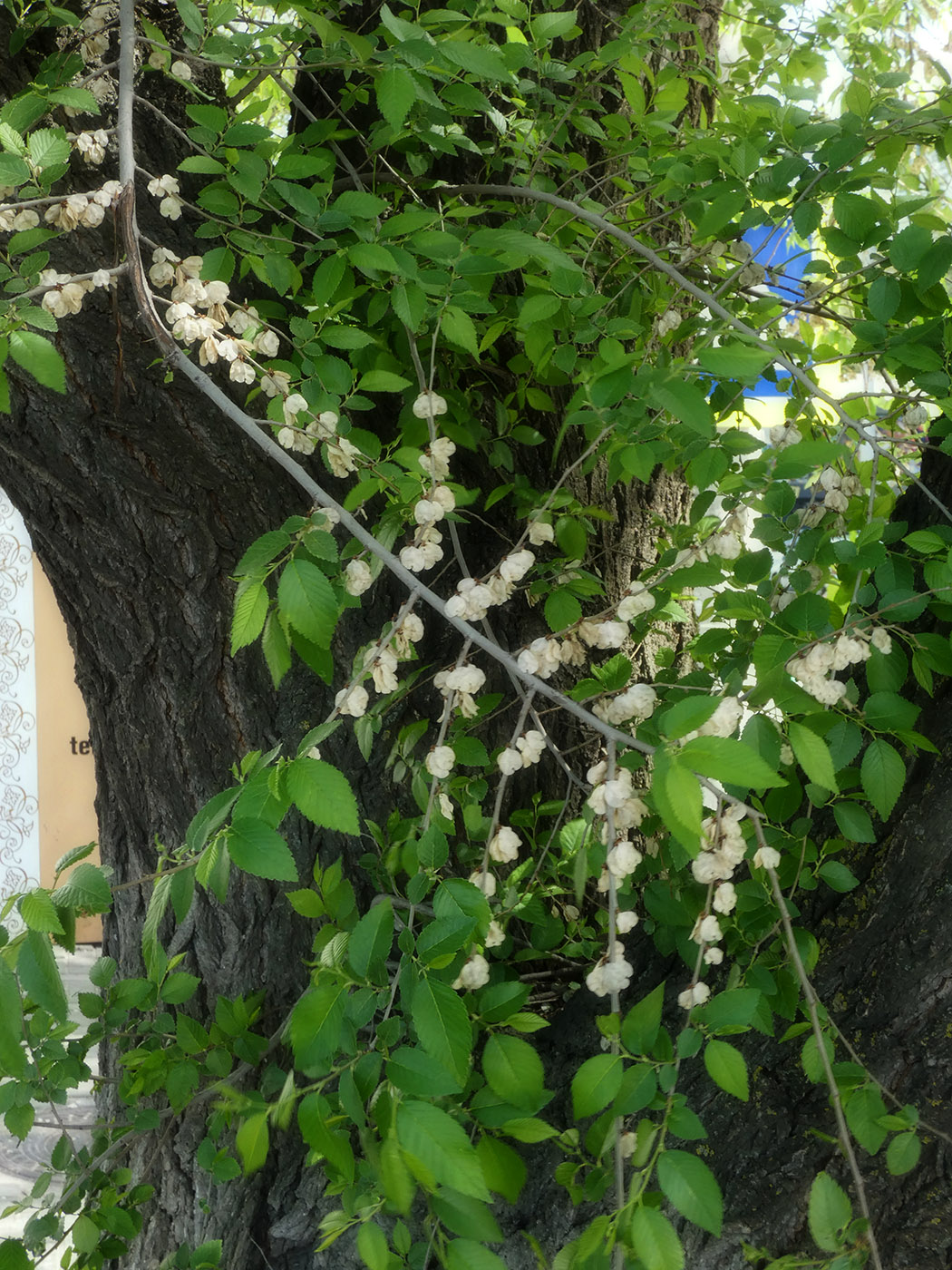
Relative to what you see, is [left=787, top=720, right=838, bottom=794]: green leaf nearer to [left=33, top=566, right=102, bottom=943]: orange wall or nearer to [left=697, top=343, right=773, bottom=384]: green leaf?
[left=697, top=343, right=773, bottom=384]: green leaf

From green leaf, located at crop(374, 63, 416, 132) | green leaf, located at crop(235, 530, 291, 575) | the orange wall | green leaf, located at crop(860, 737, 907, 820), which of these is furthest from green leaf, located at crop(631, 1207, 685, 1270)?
the orange wall

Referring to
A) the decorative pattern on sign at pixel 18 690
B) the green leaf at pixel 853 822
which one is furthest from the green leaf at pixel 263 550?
the decorative pattern on sign at pixel 18 690

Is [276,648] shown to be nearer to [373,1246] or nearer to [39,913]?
[39,913]

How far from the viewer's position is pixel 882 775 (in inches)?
31.1

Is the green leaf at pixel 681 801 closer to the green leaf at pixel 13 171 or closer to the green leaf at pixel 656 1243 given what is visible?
the green leaf at pixel 656 1243

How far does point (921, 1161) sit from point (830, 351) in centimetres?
103

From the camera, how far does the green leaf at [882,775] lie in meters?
0.79

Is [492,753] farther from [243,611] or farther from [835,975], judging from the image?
[243,611]

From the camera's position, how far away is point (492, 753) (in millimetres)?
1251

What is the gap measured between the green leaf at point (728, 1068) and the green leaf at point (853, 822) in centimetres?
25

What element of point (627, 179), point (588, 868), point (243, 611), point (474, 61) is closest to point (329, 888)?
point (588, 868)

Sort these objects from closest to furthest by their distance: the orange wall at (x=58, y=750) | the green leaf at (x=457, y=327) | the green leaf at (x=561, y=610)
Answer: the green leaf at (x=457, y=327)
the green leaf at (x=561, y=610)
the orange wall at (x=58, y=750)

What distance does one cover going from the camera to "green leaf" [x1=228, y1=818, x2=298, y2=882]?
571mm

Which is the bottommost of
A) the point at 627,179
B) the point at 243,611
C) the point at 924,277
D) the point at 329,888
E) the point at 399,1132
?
the point at 399,1132
